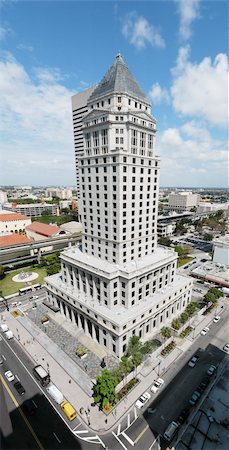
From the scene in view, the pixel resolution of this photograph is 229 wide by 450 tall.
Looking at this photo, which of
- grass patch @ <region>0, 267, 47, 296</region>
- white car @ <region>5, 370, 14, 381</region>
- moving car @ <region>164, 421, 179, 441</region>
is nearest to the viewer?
moving car @ <region>164, 421, 179, 441</region>

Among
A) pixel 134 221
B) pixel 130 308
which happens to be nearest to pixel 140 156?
pixel 134 221

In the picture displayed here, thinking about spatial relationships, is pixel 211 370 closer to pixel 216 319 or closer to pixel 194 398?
pixel 194 398

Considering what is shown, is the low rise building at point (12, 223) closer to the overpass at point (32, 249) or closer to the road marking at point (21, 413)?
the overpass at point (32, 249)

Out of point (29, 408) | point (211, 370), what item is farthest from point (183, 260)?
point (29, 408)

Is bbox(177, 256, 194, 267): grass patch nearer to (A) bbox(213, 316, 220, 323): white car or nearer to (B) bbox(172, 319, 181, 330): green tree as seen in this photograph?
(A) bbox(213, 316, 220, 323): white car

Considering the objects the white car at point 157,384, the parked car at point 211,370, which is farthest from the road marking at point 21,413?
the parked car at point 211,370

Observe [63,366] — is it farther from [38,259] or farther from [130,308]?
[38,259]

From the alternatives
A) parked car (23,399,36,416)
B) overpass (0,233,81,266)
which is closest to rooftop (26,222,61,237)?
overpass (0,233,81,266)

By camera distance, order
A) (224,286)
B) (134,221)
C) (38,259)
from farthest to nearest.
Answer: (38,259) → (224,286) → (134,221)
